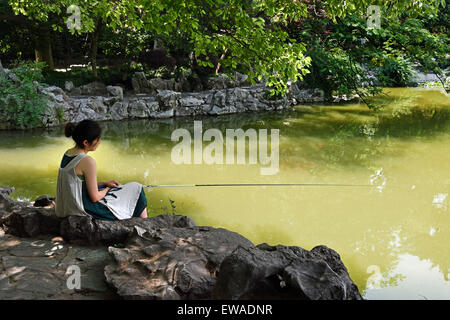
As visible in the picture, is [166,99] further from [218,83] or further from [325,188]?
[325,188]

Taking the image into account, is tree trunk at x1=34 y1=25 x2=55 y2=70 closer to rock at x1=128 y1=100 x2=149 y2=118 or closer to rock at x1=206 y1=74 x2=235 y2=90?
rock at x1=128 y1=100 x2=149 y2=118

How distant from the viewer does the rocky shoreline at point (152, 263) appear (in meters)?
2.17

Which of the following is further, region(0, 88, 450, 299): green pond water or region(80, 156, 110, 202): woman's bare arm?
region(0, 88, 450, 299): green pond water

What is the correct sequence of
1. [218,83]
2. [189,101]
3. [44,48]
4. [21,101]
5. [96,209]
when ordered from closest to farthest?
[96,209] → [21,101] → [189,101] → [218,83] → [44,48]

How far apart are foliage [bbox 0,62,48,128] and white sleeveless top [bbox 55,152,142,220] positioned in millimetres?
7288

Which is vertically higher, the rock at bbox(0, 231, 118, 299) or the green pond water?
the rock at bbox(0, 231, 118, 299)

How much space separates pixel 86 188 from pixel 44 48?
1304 centimetres

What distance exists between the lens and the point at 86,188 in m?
3.14

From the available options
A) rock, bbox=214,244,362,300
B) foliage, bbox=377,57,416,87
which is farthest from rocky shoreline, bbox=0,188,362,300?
foliage, bbox=377,57,416,87

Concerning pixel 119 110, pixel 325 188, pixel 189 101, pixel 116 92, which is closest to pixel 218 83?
pixel 189 101

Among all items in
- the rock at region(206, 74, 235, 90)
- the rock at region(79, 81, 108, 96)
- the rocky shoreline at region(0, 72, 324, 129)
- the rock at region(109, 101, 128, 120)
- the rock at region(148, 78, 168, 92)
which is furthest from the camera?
the rock at region(206, 74, 235, 90)

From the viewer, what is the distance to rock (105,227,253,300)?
2322 mm

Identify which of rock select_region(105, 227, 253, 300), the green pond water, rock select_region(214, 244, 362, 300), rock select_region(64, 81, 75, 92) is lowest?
the green pond water

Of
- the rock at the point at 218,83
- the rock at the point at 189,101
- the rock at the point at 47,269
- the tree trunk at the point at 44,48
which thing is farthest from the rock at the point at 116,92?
the rock at the point at 47,269
